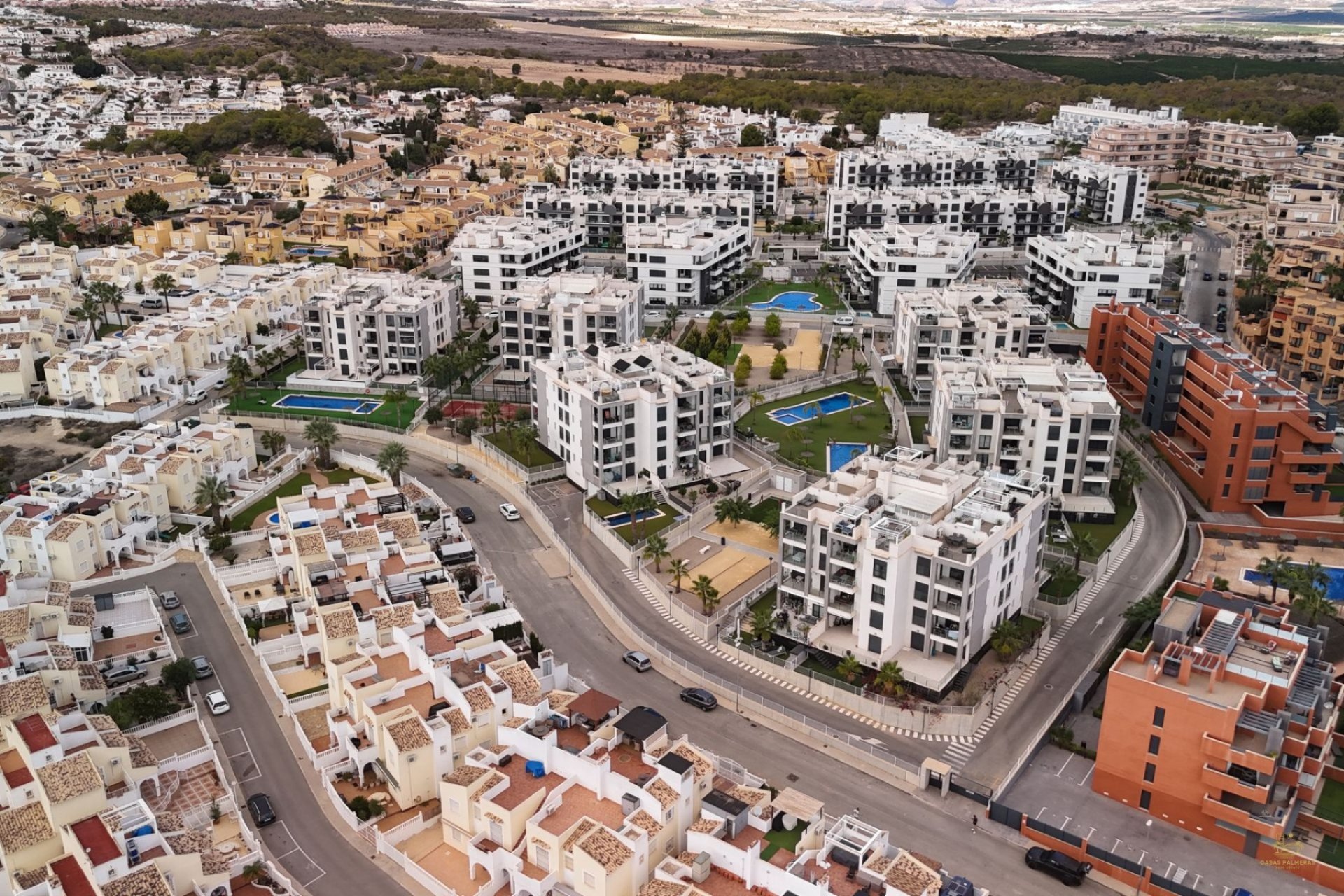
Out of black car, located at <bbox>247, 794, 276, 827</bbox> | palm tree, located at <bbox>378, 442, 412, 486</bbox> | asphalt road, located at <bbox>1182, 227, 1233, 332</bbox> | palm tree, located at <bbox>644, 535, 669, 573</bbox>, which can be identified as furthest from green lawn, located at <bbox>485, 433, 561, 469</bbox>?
asphalt road, located at <bbox>1182, 227, 1233, 332</bbox>

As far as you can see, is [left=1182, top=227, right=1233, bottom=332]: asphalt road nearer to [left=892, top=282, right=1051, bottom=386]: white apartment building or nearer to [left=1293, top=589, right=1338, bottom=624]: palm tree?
[left=892, top=282, right=1051, bottom=386]: white apartment building

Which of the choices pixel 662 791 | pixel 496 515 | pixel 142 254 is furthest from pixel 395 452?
pixel 142 254

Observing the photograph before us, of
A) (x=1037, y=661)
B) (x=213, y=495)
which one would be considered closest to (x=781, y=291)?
(x=213, y=495)

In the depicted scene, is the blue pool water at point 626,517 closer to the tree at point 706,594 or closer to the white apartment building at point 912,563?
the tree at point 706,594

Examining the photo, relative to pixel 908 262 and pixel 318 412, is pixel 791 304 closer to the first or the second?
pixel 908 262

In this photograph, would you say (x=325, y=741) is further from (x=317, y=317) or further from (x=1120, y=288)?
(x=1120, y=288)

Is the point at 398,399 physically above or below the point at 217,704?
above

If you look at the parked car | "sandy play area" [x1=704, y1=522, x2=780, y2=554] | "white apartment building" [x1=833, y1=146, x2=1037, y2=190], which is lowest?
the parked car
